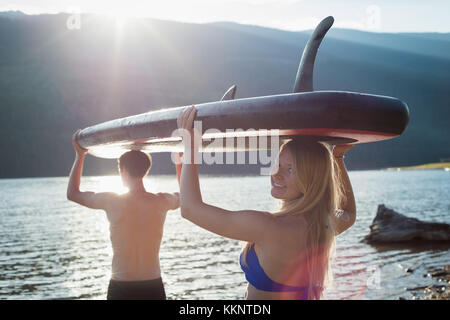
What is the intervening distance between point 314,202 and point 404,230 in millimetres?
23938

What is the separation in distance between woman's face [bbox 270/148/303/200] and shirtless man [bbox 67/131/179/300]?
7.05 ft

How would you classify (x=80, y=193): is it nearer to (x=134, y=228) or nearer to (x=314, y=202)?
(x=134, y=228)

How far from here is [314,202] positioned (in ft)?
7.22

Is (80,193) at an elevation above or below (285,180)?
above

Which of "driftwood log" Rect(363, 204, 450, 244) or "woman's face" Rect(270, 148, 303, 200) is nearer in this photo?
"woman's face" Rect(270, 148, 303, 200)

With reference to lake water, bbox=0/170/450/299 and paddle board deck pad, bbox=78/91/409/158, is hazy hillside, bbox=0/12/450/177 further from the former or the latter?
paddle board deck pad, bbox=78/91/409/158

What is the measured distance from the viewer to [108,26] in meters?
168

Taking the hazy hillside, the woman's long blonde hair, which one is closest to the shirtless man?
the woman's long blonde hair

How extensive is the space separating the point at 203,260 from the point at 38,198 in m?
44.3

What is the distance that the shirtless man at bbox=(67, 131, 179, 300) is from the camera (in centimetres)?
427

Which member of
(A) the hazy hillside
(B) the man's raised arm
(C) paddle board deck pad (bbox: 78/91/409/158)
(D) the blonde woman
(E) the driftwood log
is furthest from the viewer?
(A) the hazy hillside

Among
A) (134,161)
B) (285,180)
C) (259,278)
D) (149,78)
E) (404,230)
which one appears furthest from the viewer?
(149,78)

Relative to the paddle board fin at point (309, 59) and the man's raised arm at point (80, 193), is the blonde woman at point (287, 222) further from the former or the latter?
the man's raised arm at point (80, 193)

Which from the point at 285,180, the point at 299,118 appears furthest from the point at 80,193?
the point at 299,118
